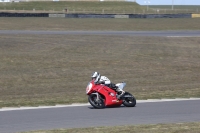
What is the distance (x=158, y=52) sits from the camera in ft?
98.2

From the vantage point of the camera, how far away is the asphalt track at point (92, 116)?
38.3 feet

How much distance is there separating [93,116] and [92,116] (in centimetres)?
3

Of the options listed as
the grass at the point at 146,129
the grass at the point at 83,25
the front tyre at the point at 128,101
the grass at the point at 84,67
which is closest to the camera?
the grass at the point at 146,129

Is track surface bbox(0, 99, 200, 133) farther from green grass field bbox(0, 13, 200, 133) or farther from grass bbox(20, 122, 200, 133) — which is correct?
green grass field bbox(0, 13, 200, 133)

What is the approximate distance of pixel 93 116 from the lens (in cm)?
1284

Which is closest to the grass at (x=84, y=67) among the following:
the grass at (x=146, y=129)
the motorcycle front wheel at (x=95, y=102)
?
the motorcycle front wheel at (x=95, y=102)

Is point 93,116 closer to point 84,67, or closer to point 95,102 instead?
point 95,102

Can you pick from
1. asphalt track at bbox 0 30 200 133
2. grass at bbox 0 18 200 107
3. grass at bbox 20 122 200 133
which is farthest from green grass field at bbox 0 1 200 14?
grass at bbox 20 122 200 133

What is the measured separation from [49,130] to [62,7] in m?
90.7

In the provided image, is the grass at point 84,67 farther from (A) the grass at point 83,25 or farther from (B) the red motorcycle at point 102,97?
(A) the grass at point 83,25

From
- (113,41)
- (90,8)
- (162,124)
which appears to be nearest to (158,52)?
(113,41)

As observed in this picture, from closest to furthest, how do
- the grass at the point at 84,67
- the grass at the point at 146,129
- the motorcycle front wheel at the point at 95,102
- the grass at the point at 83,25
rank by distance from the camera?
1. the grass at the point at 146,129
2. the motorcycle front wheel at the point at 95,102
3. the grass at the point at 84,67
4. the grass at the point at 83,25

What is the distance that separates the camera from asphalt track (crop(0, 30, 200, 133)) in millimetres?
11680

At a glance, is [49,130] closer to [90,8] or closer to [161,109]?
[161,109]
